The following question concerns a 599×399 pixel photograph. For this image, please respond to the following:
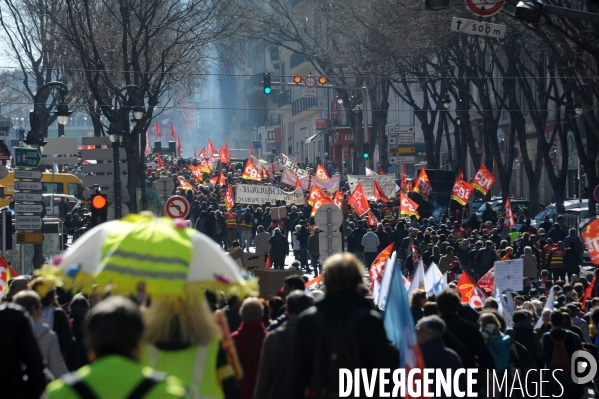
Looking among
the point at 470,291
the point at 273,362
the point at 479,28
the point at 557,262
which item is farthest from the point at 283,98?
the point at 273,362

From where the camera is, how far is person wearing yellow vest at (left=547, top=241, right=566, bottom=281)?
23797 mm

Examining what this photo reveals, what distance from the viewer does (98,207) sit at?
797 inches

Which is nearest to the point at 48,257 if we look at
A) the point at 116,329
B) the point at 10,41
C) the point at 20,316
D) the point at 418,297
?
the point at 418,297

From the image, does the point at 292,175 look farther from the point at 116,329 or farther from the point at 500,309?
the point at 116,329

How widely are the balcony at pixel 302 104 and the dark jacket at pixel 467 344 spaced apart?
80.6m

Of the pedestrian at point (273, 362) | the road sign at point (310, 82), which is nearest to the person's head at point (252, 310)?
the pedestrian at point (273, 362)

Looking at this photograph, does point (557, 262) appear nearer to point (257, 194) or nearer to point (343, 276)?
point (257, 194)

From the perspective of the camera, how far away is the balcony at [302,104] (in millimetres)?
89113

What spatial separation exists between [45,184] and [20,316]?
38757 mm

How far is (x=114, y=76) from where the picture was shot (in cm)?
3916

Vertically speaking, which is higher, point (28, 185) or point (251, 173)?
point (251, 173)

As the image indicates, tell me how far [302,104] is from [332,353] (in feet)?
289

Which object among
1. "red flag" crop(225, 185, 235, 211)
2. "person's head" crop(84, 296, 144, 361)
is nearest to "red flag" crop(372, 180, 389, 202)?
"red flag" crop(225, 185, 235, 211)

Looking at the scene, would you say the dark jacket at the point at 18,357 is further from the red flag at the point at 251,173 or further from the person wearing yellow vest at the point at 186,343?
the red flag at the point at 251,173
